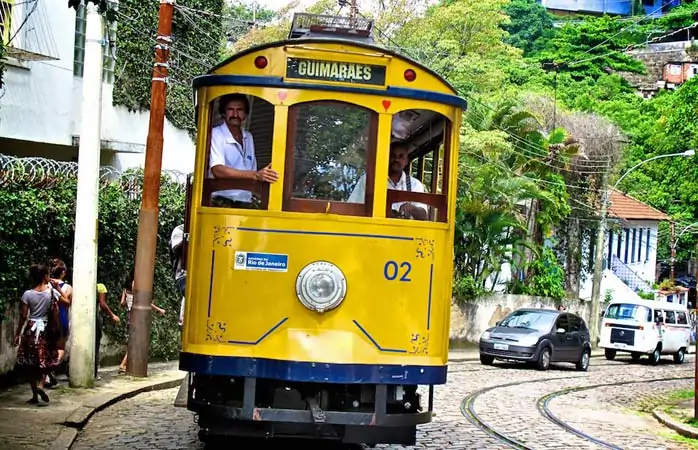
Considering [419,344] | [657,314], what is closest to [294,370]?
[419,344]

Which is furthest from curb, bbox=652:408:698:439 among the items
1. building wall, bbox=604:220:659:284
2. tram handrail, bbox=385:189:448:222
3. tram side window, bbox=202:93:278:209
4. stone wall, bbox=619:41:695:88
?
stone wall, bbox=619:41:695:88

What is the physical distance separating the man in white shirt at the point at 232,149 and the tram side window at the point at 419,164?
4.01 feet

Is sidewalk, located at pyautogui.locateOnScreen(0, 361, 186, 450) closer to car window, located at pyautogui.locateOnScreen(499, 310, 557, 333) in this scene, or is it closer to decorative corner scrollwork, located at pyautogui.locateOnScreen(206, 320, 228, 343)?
decorative corner scrollwork, located at pyautogui.locateOnScreen(206, 320, 228, 343)

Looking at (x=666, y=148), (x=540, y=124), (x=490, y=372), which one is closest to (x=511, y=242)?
(x=540, y=124)

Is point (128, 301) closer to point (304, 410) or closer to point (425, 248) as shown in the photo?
point (304, 410)

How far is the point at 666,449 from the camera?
13227 millimetres

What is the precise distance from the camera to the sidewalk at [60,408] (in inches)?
422

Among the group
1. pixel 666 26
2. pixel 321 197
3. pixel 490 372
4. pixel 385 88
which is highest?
pixel 666 26

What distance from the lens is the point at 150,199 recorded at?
16.0 meters

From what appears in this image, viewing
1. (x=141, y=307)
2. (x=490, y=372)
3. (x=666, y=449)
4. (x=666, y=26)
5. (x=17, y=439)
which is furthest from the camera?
(x=666, y=26)

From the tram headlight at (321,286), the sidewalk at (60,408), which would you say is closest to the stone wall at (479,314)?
the sidewalk at (60,408)

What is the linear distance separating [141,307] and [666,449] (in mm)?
7934

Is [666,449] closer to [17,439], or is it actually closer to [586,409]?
[586,409]

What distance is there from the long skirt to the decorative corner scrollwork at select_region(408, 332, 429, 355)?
17.5ft
